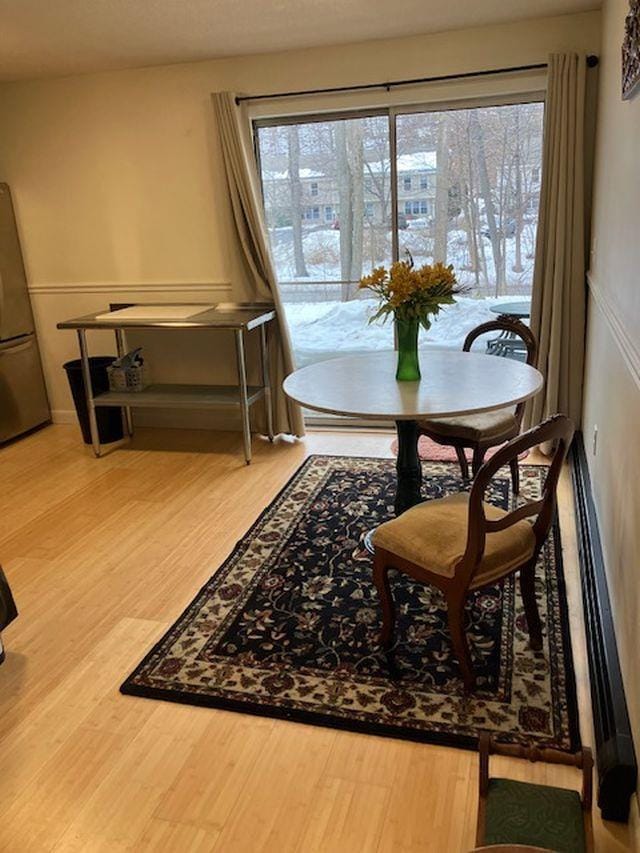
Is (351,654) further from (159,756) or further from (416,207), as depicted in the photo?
(416,207)

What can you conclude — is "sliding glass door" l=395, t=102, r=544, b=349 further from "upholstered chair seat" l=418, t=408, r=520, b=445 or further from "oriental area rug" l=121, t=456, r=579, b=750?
"oriental area rug" l=121, t=456, r=579, b=750

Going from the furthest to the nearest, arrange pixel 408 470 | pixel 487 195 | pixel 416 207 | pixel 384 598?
pixel 416 207, pixel 487 195, pixel 408 470, pixel 384 598

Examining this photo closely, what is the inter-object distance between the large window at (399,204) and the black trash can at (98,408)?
1.34m

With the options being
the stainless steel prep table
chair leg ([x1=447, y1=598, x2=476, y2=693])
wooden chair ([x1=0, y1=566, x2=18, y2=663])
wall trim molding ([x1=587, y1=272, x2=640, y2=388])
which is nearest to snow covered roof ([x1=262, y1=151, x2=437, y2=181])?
the stainless steel prep table

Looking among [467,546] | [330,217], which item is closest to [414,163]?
[330,217]

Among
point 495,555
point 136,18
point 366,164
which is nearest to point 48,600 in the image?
point 495,555

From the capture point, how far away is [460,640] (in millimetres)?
1970

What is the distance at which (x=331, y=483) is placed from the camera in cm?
362

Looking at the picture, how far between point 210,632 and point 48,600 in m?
0.73

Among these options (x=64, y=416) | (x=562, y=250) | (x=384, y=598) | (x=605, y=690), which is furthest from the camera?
(x=64, y=416)

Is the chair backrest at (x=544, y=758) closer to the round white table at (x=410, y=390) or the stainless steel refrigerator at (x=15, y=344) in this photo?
the round white table at (x=410, y=390)

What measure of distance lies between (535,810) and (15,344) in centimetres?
435

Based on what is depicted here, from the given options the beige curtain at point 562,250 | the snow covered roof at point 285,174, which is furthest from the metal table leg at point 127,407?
the beige curtain at point 562,250

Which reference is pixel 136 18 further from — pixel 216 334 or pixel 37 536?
pixel 37 536
